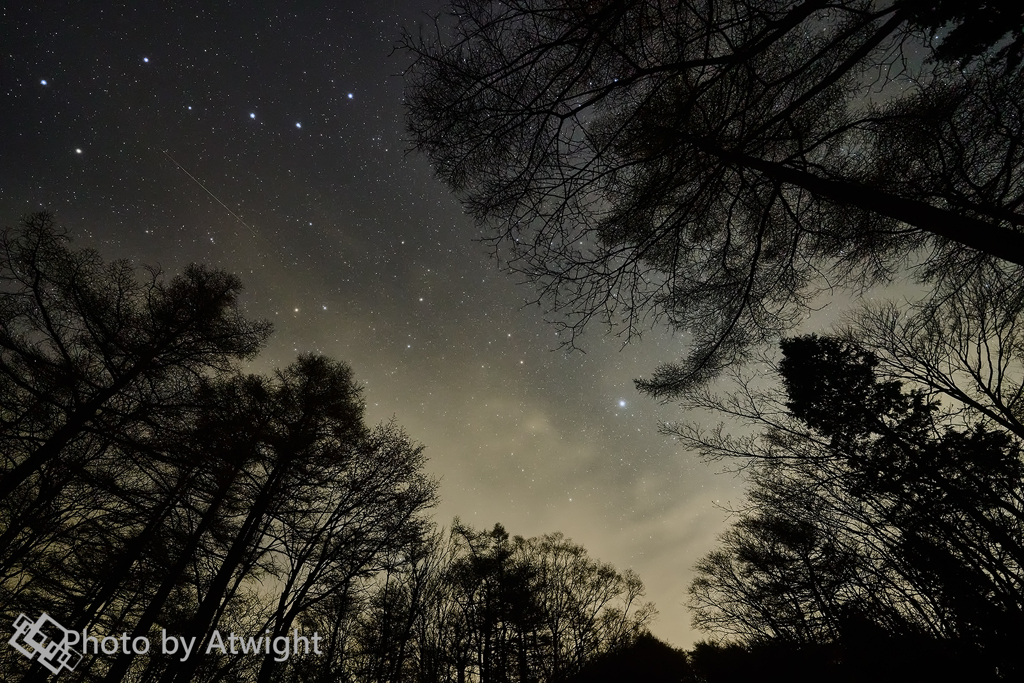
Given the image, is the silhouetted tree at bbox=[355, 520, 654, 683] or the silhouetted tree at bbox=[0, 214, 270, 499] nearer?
the silhouetted tree at bbox=[0, 214, 270, 499]

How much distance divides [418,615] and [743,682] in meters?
9.30

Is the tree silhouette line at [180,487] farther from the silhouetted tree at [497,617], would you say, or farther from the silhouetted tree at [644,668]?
the silhouetted tree at [644,668]

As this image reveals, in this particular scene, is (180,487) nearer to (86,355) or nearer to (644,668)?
(86,355)

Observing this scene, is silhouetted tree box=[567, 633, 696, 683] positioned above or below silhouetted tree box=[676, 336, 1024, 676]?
below

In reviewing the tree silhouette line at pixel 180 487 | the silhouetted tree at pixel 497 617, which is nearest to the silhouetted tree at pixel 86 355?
the tree silhouette line at pixel 180 487

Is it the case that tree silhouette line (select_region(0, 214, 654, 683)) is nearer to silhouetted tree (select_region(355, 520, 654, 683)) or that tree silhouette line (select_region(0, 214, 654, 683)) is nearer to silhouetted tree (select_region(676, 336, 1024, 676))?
silhouetted tree (select_region(355, 520, 654, 683))

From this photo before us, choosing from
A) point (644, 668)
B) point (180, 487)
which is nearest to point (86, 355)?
point (180, 487)

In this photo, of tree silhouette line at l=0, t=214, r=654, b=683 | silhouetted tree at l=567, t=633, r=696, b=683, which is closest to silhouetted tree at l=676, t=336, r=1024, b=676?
silhouetted tree at l=567, t=633, r=696, b=683

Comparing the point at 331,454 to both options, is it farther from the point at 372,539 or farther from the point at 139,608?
the point at 139,608

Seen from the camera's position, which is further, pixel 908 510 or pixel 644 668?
pixel 644 668

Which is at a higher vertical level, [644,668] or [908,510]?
[908,510]

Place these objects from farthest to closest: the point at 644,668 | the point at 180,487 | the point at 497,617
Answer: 1. the point at 497,617
2. the point at 644,668
3. the point at 180,487

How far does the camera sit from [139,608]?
7766 millimetres

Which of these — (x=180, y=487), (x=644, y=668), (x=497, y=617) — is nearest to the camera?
(x=180, y=487)
